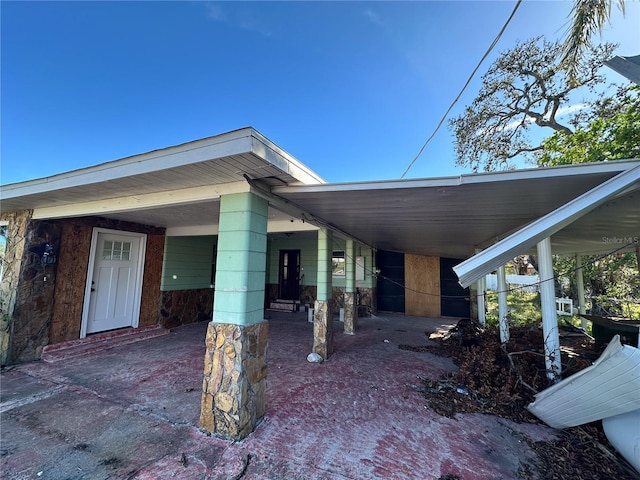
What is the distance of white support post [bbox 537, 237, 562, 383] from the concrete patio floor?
770 millimetres

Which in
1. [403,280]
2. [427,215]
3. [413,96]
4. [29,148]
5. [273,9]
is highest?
[273,9]

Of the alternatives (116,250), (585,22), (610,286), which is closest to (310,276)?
(116,250)

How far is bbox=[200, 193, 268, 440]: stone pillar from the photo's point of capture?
2.40 metres

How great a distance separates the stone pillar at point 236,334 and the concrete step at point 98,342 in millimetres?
3901

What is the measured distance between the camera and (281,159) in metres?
2.31

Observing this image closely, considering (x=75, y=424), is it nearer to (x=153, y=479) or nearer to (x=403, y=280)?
(x=153, y=479)

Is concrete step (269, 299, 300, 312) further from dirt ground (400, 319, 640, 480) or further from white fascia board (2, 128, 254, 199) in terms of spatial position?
white fascia board (2, 128, 254, 199)

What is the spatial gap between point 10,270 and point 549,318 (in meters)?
8.28

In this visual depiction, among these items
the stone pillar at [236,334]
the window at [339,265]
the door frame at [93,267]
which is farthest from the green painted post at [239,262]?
the window at [339,265]

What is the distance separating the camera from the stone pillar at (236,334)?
240 centimetres

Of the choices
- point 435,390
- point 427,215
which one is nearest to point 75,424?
point 435,390

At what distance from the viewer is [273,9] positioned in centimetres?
527

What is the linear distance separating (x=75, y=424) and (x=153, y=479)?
145 centimetres

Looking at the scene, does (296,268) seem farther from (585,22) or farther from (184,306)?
(585,22)
